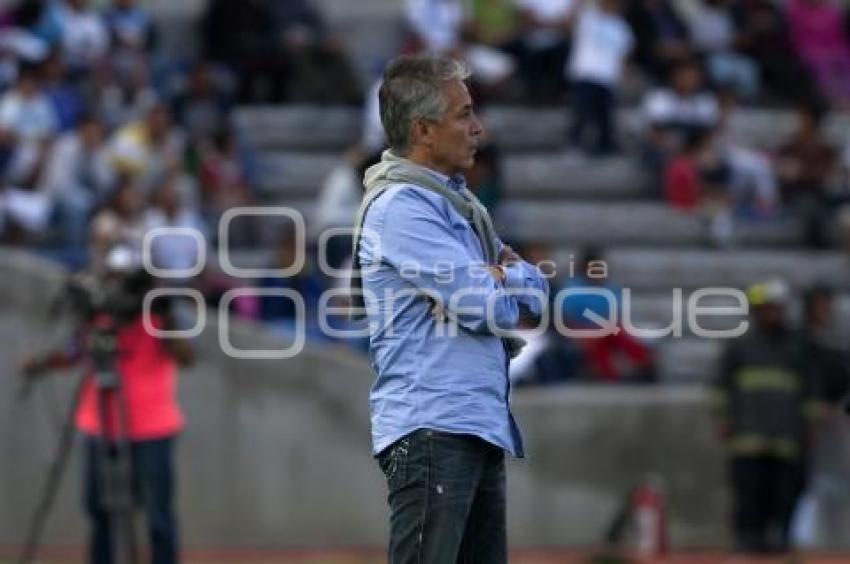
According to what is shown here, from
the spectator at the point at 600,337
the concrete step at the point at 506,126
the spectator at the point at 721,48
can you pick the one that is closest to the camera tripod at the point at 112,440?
the spectator at the point at 600,337

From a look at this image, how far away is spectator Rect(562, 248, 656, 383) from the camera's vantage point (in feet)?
47.6

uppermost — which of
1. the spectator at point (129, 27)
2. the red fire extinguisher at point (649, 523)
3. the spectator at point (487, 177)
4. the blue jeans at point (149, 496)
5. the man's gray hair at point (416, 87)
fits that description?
the spectator at point (129, 27)

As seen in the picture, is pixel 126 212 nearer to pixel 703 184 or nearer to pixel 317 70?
pixel 317 70

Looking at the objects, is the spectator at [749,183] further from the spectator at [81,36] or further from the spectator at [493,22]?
the spectator at [81,36]

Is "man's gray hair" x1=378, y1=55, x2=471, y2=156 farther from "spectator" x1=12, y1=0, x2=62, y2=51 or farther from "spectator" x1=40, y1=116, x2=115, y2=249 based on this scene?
"spectator" x1=12, y1=0, x2=62, y2=51

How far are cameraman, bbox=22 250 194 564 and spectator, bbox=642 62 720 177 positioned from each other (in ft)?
22.9

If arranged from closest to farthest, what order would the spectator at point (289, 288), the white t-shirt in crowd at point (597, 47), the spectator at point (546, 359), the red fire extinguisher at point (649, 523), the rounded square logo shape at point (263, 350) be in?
the red fire extinguisher at point (649, 523)
the rounded square logo shape at point (263, 350)
the spectator at point (546, 359)
the spectator at point (289, 288)
the white t-shirt in crowd at point (597, 47)

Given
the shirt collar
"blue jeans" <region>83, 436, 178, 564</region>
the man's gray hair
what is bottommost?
"blue jeans" <region>83, 436, 178, 564</region>

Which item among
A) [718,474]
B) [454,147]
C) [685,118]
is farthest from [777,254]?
→ [454,147]

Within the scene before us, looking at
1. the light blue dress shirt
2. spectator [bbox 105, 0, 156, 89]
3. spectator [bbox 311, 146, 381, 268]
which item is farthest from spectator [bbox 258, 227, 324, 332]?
the light blue dress shirt

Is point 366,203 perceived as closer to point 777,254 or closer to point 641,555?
point 641,555

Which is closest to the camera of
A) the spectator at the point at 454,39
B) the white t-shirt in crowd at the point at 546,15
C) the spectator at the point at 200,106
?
the spectator at the point at 200,106

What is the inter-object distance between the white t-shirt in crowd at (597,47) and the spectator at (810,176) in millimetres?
1444

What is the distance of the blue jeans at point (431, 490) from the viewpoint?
655 cm
